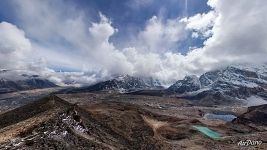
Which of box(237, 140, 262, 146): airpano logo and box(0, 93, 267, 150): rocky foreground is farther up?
box(0, 93, 267, 150): rocky foreground

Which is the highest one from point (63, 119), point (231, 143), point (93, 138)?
point (63, 119)

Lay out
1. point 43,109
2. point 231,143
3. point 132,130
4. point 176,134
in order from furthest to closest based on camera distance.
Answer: point 176,134
point 231,143
point 132,130
point 43,109

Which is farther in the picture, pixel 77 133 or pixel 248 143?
pixel 248 143

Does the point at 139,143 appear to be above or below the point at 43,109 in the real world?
below

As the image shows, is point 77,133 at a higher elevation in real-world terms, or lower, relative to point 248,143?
higher

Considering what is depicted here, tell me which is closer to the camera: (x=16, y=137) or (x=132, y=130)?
(x=16, y=137)

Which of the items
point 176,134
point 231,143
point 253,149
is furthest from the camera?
point 176,134

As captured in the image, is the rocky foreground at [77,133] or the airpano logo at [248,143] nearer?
the rocky foreground at [77,133]

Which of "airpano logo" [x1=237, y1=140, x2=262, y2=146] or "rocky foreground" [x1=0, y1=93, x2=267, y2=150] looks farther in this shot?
"airpano logo" [x1=237, y1=140, x2=262, y2=146]

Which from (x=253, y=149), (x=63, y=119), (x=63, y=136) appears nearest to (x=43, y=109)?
(x=63, y=119)

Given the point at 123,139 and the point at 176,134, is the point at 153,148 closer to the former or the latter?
the point at 123,139

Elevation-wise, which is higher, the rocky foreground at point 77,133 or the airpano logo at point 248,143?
the rocky foreground at point 77,133
